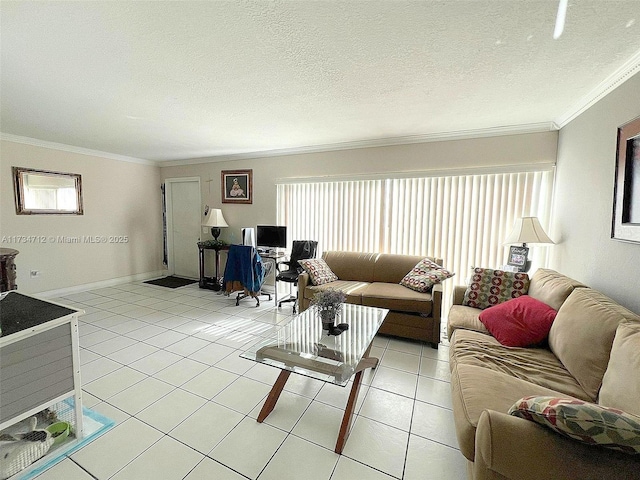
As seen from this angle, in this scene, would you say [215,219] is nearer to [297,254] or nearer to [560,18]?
[297,254]

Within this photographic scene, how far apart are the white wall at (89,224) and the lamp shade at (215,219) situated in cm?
157

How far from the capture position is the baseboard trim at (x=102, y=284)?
423cm

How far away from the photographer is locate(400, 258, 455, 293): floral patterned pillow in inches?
122

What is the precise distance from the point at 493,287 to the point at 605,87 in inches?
68.8

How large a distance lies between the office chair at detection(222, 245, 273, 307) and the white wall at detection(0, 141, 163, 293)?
8.27 ft

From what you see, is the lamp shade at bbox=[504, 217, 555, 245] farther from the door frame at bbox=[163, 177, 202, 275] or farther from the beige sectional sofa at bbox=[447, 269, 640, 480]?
the door frame at bbox=[163, 177, 202, 275]

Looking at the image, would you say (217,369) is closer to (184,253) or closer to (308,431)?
(308,431)

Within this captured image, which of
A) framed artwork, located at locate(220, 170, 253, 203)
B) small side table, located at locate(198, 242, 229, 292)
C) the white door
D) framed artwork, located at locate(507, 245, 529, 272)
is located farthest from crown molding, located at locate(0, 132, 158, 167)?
framed artwork, located at locate(507, 245, 529, 272)

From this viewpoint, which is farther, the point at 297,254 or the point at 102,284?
the point at 102,284

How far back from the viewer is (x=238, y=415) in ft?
6.11

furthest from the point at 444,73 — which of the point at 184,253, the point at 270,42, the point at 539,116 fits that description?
the point at 184,253

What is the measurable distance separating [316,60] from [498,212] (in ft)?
8.88

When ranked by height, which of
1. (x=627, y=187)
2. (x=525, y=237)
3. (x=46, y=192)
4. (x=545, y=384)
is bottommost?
(x=545, y=384)

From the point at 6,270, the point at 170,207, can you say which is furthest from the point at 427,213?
the point at 170,207
